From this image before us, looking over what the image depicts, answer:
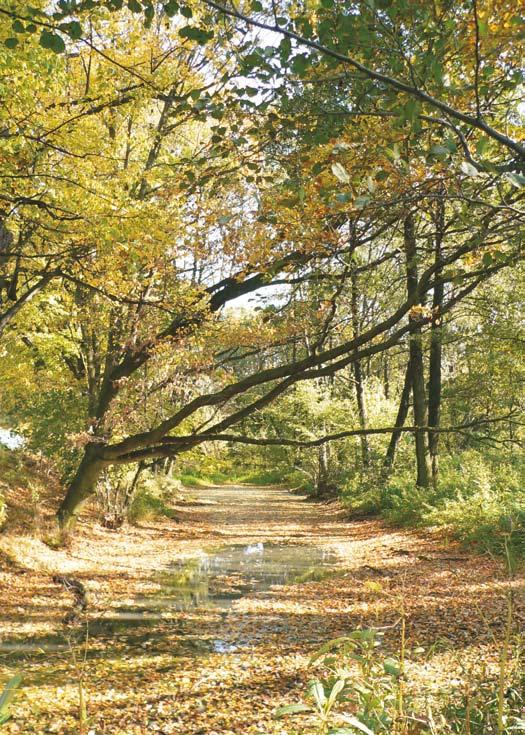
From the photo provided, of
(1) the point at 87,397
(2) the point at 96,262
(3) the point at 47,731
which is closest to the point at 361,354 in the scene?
(2) the point at 96,262

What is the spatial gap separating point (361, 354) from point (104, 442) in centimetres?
549

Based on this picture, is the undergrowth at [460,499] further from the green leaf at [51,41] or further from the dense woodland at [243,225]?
the green leaf at [51,41]

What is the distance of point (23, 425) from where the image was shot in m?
14.5

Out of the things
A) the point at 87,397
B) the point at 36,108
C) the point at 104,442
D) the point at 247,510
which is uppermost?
the point at 36,108

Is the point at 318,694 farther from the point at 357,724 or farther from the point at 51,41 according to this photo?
the point at 51,41

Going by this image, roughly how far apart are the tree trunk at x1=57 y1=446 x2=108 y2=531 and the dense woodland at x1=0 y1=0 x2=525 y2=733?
0.05 metres

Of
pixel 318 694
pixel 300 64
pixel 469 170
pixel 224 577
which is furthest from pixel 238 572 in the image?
pixel 469 170

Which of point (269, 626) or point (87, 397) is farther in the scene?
point (87, 397)

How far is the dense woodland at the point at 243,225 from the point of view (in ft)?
9.12

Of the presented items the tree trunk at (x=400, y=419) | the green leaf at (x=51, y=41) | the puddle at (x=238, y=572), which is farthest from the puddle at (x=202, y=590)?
the tree trunk at (x=400, y=419)

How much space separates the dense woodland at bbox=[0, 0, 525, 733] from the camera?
9.12ft

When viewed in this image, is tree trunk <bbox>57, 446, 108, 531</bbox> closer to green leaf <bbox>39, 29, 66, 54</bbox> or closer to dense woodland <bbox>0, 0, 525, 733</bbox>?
dense woodland <bbox>0, 0, 525, 733</bbox>

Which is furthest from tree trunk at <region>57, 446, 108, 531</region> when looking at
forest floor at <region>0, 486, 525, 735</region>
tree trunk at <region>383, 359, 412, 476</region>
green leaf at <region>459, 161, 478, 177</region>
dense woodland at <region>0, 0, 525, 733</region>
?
tree trunk at <region>383, 359, 412, 476</region>

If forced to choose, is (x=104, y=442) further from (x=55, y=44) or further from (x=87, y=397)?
(x=55, y=44)
